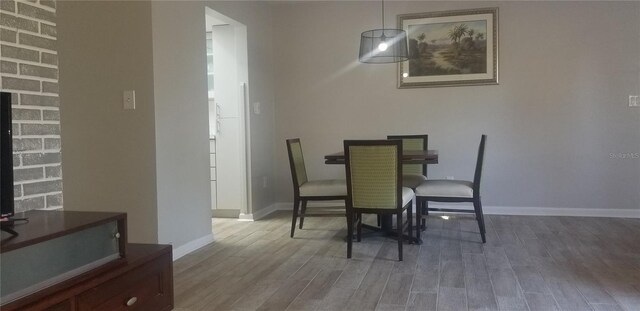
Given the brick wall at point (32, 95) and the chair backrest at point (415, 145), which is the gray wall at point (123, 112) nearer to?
the brick wall at point (32, 95)

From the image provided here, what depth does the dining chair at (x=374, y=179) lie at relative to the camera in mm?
3283

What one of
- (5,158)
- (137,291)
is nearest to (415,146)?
(137,291)

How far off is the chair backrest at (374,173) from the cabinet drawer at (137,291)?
162cm

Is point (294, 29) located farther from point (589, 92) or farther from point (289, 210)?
point (589, 92)

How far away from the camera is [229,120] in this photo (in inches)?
191

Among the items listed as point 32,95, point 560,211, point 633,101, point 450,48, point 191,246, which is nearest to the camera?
point 32,95

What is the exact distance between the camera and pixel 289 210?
5402mm

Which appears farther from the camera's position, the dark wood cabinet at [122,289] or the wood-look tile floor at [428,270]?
the wood-look tile floor at [428,270]

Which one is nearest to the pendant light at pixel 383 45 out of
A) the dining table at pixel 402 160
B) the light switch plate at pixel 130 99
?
the dining table at pixel 402 160

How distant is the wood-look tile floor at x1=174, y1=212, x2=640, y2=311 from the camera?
2506 millimetres

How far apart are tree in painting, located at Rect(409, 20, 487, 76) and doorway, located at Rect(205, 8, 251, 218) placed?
1739 millimetres

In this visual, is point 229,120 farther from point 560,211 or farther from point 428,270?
point 560,211

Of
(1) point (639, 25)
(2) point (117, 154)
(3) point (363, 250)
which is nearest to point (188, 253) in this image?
(2) point (117, 154)

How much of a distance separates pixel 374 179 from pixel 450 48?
2202 millimetres
